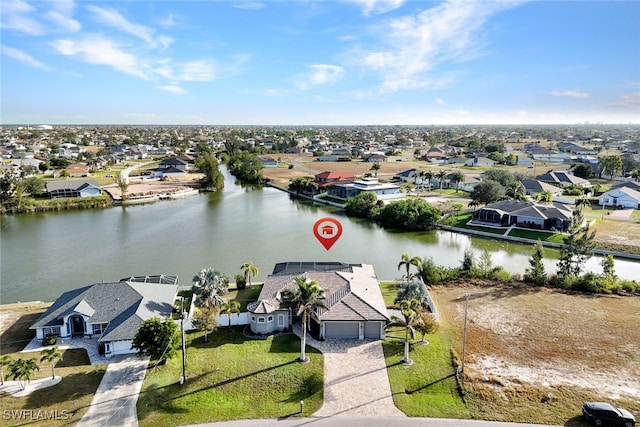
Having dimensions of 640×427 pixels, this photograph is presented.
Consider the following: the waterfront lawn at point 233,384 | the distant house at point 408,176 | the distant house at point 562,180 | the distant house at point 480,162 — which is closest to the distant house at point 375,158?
the distant house at point 480,162

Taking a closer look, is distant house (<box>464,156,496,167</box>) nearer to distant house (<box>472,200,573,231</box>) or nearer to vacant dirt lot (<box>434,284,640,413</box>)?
distant house (<box>472,200,573,231</box>)

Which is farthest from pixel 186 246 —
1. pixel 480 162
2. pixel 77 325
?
pixel 480 162

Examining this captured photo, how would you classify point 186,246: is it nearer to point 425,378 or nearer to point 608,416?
point 425,378

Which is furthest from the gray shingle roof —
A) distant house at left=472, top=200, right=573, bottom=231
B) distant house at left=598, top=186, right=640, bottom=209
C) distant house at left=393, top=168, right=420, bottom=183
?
distant house at left=393, top=168, right=420, bottom=183

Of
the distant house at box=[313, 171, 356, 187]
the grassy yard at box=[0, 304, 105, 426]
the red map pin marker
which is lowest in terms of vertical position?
the grassy yard at box=[0, 304, 105, 426]

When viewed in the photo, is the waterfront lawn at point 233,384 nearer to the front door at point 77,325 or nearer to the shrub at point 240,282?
the front door at point 77,325

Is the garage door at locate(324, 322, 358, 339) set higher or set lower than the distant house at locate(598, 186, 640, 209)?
lower
